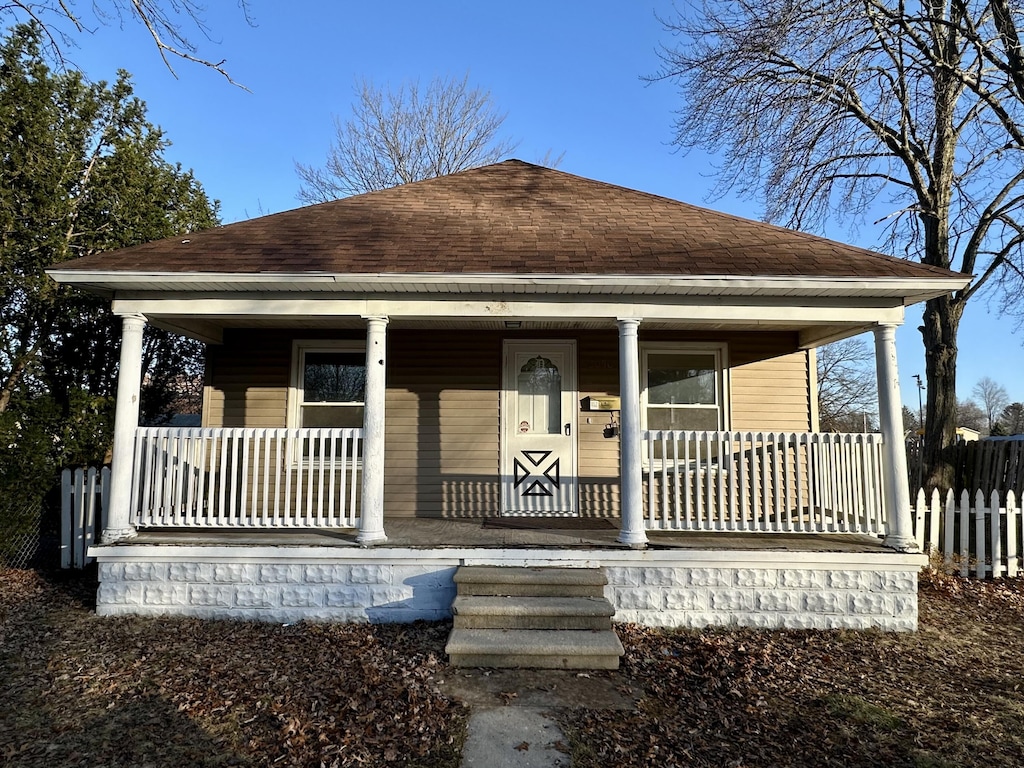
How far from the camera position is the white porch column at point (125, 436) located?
223 inches

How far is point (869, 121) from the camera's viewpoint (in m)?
10.7

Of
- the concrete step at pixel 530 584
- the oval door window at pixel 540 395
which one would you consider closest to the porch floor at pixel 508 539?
the concrete step at pixel 530 584

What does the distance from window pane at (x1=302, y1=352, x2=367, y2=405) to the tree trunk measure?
9.25 meters

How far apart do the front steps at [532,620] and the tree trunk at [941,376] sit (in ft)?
24.7

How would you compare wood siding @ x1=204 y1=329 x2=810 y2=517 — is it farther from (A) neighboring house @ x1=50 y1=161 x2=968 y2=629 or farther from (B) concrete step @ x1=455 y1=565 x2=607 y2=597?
(B) concrete step @ x1=455 y1=565 x2=607 y2=597

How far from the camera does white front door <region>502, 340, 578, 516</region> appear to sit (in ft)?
24.3

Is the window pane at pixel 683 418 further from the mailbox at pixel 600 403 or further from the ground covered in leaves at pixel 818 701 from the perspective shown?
A: the ground covered in leaves at pixel 818 701

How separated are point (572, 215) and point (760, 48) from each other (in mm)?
5706

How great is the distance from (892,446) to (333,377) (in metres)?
6.56

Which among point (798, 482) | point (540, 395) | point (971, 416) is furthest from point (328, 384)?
point (971, 416)

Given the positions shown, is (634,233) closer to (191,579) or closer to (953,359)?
(191,579)

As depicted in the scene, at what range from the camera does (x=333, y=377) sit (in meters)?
7.73

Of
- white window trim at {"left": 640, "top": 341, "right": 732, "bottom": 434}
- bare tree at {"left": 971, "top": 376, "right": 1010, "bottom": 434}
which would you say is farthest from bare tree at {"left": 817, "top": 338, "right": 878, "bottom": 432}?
bare tree at {"left": 971, "top": 376, "right": 1010, "bottom": 434}

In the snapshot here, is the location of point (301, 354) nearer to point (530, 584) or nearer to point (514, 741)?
point (530, 584)
